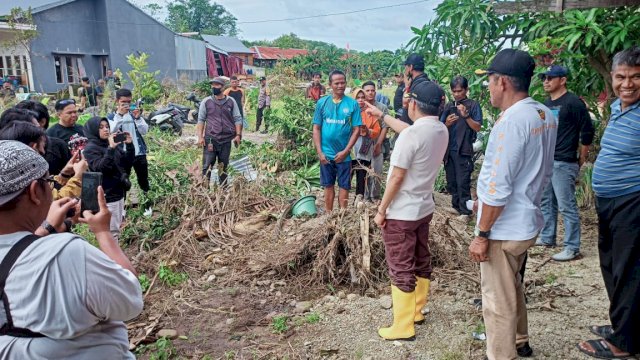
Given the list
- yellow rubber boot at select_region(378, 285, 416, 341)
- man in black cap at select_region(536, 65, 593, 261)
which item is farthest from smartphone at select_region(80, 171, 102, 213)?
man in black cap at select_region(536, 65, 593, 261)

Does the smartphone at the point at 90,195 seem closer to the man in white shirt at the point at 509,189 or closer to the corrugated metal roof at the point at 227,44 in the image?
the man in white shirt at the point at 509,189

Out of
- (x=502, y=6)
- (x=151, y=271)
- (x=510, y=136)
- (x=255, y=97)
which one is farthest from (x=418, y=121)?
(x=255, y=97)

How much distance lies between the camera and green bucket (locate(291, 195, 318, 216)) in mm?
5852

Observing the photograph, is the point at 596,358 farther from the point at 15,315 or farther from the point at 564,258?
the point at 15,315

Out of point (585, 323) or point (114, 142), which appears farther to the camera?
point (114, 142)

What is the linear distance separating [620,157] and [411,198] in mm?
1275

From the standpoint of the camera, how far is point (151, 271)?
16.5 ft

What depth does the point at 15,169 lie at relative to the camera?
1532mm

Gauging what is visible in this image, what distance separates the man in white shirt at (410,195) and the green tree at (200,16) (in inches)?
2134

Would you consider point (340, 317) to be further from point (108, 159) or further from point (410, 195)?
point (108, 159)

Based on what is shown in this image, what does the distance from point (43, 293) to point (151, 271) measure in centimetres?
374

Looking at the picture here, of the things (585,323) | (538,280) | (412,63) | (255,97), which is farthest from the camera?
(255,97)

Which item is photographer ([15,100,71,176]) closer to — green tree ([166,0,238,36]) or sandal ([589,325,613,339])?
sandal ([589,325,613,339])

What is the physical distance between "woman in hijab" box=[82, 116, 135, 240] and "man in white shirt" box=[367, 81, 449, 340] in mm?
2609
